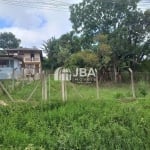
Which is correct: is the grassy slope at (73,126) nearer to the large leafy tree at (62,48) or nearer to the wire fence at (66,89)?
the wire fence at (66,89)

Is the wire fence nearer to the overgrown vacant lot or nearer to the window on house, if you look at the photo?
the overgrown vacant lot

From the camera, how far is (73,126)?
28.9ft

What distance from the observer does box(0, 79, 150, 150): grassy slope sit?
7.71m

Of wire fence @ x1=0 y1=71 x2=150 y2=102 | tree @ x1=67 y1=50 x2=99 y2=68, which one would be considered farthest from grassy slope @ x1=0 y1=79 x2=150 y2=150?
tree @ x1=67 y1=50 x2=99 y2=68

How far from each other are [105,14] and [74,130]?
30.7 metres

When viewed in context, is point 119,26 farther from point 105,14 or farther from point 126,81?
point 126,81

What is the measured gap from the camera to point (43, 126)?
8719 mm

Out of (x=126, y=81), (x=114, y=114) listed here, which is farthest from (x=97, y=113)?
(x=126, y=81)

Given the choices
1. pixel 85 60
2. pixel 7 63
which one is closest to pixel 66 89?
pixel 85 60

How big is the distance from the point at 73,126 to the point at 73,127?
9 cm

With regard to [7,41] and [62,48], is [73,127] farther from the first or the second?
[7,41]

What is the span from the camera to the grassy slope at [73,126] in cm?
771

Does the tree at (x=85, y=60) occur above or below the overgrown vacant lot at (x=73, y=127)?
above

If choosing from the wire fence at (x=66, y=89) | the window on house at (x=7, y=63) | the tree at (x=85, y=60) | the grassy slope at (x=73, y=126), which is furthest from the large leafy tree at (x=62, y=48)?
the grassy slope at (x=73, y=126)
